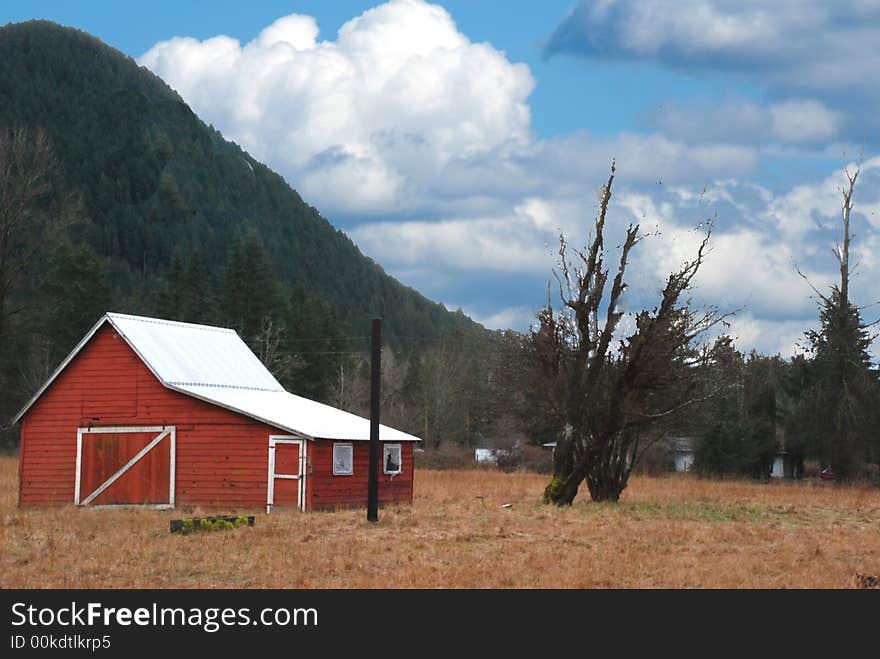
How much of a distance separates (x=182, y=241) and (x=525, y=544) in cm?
16855

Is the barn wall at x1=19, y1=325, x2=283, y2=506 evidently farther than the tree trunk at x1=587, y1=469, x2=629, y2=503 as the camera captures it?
No

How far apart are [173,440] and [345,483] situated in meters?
5.26

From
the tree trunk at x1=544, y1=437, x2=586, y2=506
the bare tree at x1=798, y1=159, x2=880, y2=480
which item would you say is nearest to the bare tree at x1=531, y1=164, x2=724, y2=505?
the tree trunk at x1=544, y1=437, x2=586, y2=506

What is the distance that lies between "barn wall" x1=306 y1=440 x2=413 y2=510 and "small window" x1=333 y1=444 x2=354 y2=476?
0.15m

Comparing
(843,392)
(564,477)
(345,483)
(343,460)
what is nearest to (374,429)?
(343,460)

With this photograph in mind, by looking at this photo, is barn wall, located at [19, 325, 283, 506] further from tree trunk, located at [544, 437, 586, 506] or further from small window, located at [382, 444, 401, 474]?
tree trunk, located at [544, 437, 586, 506]

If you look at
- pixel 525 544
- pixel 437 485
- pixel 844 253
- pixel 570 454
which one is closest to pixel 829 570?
Result: pixel 525 544

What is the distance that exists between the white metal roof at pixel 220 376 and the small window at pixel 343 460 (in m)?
0.38

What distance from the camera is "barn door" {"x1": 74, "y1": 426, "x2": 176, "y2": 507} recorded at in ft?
119

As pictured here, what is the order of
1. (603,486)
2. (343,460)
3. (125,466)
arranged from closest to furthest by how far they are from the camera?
(343,460), (125,466), (603,486)

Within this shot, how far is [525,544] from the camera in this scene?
79.0 feet

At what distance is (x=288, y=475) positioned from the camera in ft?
113

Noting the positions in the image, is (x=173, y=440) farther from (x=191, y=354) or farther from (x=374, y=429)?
(x=374, y=429)
